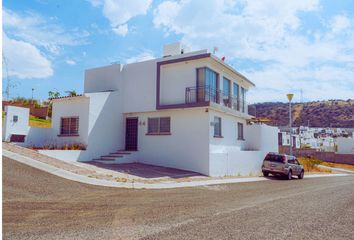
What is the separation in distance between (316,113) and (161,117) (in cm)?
8112

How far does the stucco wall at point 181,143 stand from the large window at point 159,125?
0.89 ft

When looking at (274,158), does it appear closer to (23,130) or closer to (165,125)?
(165,125)

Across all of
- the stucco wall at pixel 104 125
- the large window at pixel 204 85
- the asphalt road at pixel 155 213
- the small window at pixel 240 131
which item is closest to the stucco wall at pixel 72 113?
the stucco wall at pixel 104 125

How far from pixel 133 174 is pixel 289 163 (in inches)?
450

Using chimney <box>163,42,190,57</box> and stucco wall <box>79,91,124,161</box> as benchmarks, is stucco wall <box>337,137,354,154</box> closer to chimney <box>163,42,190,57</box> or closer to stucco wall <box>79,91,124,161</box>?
chimney <box>163,42,190,57</box>

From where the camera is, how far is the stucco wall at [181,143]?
19141 millimetres

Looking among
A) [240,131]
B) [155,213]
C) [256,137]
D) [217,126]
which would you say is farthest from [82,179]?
[256,137]

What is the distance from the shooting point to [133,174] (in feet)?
53.3

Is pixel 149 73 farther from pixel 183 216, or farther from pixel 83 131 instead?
pixel 183 216

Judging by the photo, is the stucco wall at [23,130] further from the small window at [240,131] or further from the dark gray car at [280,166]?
the dark gray car at [280,166]

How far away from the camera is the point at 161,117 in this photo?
21.3m

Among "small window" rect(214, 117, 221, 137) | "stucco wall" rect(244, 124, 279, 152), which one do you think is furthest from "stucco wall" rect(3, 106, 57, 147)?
"stucco wall" rect(244, 124, 279, 152)

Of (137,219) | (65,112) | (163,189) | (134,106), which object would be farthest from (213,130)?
(137,219)

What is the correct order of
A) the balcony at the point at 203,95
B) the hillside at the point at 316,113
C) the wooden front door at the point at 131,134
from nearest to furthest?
the balcony at the point at 203,95
the wooden front door at the point at 131,134
the hillside at the point at 316,113
